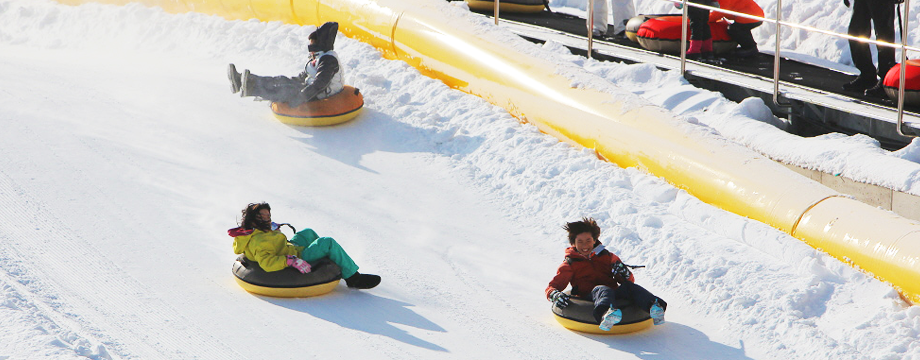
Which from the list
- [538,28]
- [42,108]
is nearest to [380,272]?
[42,108]

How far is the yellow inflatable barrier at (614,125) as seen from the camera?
5.52m

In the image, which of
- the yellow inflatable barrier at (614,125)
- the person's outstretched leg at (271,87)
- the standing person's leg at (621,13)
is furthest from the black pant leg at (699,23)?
the person's outstretched leg at (271,87)

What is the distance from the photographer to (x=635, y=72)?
8.40 m

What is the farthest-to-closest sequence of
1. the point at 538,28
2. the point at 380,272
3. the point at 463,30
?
the point at 538,28
the point at 463,30
the point at 380,272

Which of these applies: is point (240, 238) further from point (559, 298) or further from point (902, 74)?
point (902, 74)

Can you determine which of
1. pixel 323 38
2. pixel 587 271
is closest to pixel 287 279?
pixel 587 271

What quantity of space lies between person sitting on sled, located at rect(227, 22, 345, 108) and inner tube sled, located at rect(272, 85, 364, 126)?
5 cm

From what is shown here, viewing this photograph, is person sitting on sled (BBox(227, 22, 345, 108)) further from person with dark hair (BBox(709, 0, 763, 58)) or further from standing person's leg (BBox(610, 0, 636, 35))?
person with dark hair (BBox(709, 0, 763, 58))

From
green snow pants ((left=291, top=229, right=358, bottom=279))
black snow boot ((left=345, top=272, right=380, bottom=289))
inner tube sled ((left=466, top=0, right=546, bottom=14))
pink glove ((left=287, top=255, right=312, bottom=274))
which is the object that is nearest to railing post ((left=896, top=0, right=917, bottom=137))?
black snow boot ((left=345, top=272, right=380, bottom=289))

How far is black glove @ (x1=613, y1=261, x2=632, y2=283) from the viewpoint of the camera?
5.23 metres

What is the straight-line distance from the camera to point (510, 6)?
11227 millimetres

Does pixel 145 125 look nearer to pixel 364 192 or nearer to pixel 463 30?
pixel 364 192

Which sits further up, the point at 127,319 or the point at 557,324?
the point at 127,319

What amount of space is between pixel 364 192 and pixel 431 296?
5.80ft
